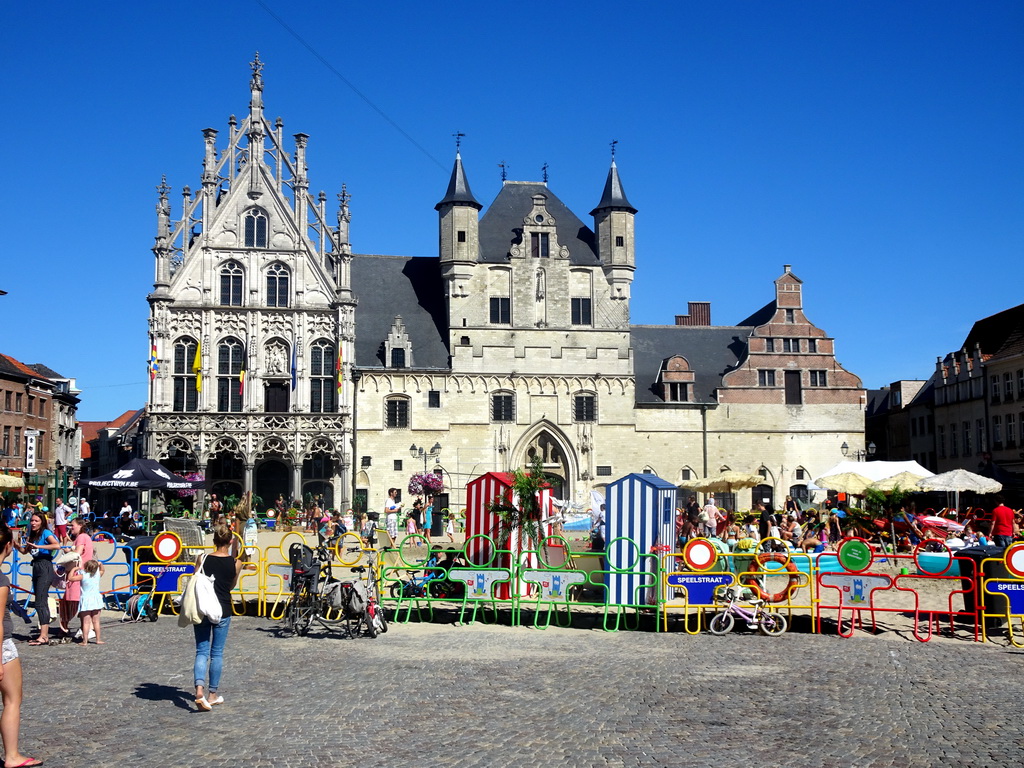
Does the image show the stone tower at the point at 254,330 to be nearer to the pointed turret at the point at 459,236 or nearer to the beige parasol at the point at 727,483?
the pointed turret at the point at 459,236

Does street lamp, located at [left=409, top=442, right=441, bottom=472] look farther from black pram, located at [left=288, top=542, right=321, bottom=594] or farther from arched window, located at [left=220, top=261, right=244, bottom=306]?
black pram, located at [left=288, top=542, right=321, bottom=594]

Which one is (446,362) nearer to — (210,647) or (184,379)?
(184,379)

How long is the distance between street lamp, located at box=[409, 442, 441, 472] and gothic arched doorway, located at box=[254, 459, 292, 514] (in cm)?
506

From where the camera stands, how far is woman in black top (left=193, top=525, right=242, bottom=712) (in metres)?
9.12

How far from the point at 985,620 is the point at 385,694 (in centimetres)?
943

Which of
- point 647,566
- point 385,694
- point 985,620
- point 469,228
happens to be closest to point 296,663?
point 385,694

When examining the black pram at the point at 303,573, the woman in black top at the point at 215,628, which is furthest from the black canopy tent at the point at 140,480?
the woman in black top at the point at 215,628

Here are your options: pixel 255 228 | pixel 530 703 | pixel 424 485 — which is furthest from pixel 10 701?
pixel 255 228

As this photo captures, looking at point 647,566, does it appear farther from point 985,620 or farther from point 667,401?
point 667,401

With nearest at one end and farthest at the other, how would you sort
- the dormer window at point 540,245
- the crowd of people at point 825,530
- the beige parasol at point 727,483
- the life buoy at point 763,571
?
the life buoy at point 763,571 < the crowd of people at point 825,530 < the beige parasol at point 727,483 < the dormer window at point 540,245

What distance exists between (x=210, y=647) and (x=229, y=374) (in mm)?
32059

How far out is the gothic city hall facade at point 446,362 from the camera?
40.0 meters

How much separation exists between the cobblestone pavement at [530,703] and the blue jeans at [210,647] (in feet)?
1.13

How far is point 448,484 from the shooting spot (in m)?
41.6
